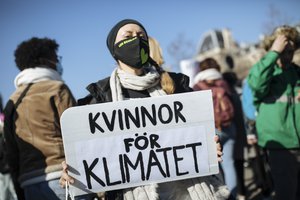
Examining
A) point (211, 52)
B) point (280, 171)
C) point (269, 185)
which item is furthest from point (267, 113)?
point (211, 52)

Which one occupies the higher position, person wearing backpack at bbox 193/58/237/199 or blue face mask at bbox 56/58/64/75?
blue face mask at bbox 56/58/64/75

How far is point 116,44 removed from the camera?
2322 mm

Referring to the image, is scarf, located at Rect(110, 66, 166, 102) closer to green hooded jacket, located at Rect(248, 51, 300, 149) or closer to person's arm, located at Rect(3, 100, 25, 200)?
person's arm, located at Rect(3, 100, 25, 200)

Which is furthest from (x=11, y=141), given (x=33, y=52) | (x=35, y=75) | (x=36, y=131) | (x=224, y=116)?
(x=224, y=116)

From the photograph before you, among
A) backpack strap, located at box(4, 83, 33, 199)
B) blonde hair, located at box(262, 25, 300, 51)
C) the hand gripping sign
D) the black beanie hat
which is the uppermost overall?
blonde hair, located at box(262, 25, 300, 51)

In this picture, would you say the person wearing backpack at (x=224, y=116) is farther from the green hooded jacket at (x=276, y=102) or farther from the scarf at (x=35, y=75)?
the scarf at (x=35, y=75)

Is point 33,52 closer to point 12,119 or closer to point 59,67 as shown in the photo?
point 59,67

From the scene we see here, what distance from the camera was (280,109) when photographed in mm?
3266

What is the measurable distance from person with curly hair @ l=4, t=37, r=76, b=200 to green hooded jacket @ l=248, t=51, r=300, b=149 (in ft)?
5.31

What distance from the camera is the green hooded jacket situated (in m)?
3.20

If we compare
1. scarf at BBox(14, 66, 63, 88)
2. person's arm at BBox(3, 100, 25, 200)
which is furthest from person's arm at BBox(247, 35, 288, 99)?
person's arm at BBox(3, 100, 25, 200)

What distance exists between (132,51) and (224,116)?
2454 mm

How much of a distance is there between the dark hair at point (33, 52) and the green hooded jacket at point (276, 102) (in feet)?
5.90

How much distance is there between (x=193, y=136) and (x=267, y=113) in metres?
1.52
